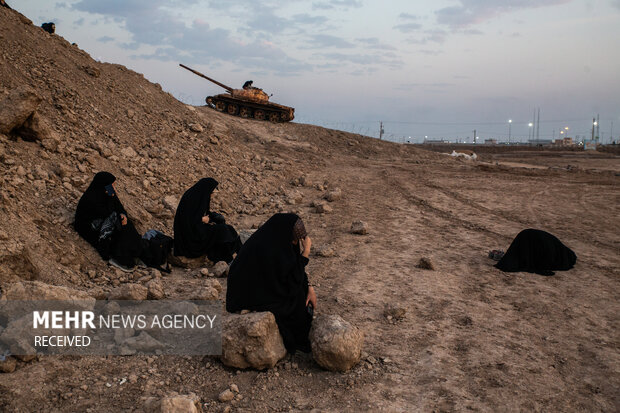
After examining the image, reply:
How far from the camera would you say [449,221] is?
907 cm

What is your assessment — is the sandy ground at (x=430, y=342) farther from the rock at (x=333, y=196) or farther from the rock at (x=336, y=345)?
the rock at (x=333, y=196)

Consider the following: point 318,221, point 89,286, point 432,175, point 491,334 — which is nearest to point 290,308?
point 491,334

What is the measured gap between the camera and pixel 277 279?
347 centimetres

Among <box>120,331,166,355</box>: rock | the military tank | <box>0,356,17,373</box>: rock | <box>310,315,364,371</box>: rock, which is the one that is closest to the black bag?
<box>120,331,166,355</box>: rock

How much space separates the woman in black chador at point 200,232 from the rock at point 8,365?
272cm

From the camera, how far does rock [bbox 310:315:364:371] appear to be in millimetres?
3221

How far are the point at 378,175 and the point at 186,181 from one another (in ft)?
25.4

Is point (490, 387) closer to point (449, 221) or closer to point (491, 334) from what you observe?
point (491, 334)

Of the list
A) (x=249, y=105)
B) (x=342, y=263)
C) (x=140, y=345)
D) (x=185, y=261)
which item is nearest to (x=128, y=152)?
(x=185, y=261)

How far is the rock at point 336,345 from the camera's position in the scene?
10.6 ft

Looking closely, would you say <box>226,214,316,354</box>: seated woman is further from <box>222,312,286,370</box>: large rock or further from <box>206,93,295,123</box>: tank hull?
<box>206,93,295,123</box>: tank hull

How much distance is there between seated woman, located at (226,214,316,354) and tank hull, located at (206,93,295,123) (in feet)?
67.6

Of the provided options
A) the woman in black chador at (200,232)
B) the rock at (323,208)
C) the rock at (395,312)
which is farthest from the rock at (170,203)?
the rock at (395,312)

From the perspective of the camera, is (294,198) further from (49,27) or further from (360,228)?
(49,27)
